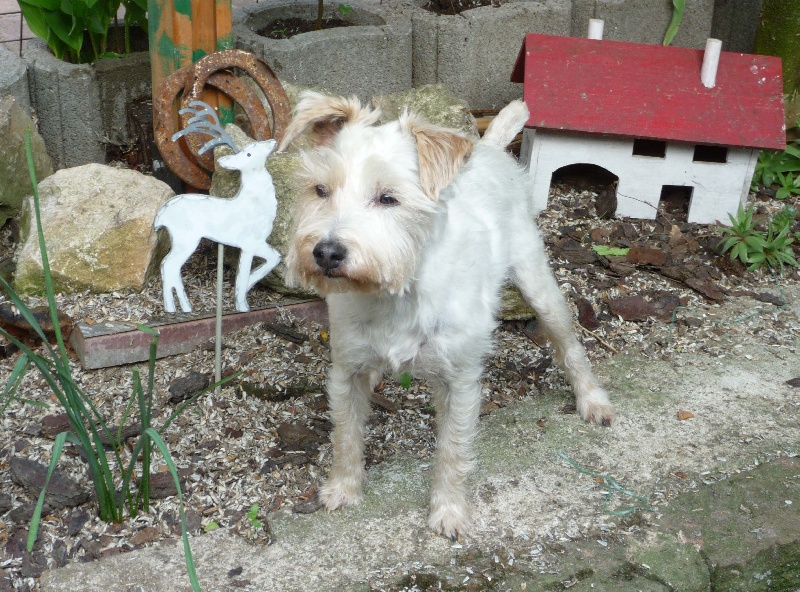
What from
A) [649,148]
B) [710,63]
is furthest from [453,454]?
[649,148]

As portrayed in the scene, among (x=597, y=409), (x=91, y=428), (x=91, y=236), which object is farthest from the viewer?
(x=91, y=236)

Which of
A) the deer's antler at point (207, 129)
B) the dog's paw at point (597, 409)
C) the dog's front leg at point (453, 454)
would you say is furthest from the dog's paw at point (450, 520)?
the deer's antler at point (207, 129)

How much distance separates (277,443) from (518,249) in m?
1.36

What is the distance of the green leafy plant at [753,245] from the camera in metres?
5.30

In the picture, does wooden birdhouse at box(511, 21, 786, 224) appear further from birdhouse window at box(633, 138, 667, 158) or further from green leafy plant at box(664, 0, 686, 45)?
green leafy plant at box(664, 0, 686, 45)

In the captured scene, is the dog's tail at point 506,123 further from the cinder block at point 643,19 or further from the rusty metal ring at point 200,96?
the cinder block at point 643,19

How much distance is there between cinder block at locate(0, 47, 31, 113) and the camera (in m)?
4.94

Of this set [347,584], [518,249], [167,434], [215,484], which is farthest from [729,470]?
[167,434]

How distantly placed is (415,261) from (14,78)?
3125 mm

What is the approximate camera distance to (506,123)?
4.17 meters

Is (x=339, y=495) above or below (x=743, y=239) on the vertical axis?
below

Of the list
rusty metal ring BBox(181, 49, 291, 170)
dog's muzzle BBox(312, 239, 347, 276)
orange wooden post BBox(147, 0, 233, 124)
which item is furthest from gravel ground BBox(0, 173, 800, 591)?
dog's muzzle BBox(312, 239, 347, 276)

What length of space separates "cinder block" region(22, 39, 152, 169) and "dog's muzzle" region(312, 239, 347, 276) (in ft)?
10.0

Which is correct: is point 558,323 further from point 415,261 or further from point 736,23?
point 736,23
